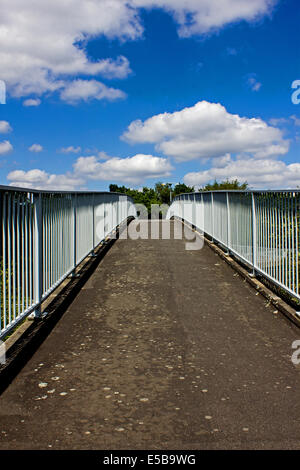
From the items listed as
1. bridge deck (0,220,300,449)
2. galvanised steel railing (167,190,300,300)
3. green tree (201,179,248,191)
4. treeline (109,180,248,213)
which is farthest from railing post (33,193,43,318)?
treeline (109,180,248,213)

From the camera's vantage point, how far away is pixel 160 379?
4016mm

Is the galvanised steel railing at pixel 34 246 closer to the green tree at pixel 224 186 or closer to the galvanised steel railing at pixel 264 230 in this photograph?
the galvanised steel railing at pixel 264 230

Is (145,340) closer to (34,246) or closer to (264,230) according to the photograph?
(34,246)

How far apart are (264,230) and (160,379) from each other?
3.93 meters

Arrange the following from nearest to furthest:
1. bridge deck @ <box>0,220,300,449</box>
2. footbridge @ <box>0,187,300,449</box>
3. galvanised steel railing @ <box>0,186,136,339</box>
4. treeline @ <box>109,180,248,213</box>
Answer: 1. bridge deck @ <box>0,220,300,449</box>
2. footbridge @ <box>0,187,300,449</box>
3. galvanised steel railing @ <box>0,186,136,339</box>
4. treeline @ <box>109,180,248,213</box>

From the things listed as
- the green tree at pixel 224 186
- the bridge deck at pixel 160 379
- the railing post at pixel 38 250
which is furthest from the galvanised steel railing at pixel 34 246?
the green tree at pixel 224 186

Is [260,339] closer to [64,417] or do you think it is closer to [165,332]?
[165,332]

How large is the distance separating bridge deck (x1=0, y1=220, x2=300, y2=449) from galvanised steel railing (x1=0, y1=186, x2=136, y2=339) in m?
0.55

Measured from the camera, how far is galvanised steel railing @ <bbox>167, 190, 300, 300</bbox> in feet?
19.2

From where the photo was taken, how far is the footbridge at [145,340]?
10.5 feet

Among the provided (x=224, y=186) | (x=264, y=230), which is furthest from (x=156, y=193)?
(x=264, y=230)

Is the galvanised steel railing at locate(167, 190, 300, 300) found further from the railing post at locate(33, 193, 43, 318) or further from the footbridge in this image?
the railing post at locate(33, 193, 43, 318)

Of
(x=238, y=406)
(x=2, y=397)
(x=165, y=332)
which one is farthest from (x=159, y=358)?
(x=2, y=397)
